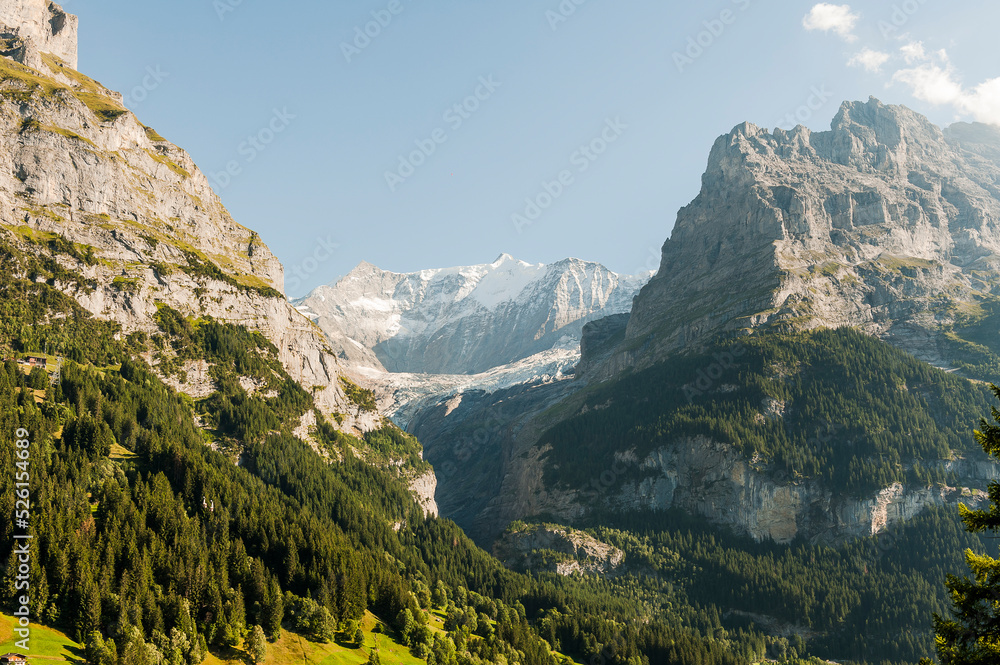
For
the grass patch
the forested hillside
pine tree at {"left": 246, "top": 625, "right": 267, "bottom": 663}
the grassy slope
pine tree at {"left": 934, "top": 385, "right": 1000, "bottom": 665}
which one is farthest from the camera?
pine tree at {"left": 246, "top": 625, "right": 267, "bottom": 663}

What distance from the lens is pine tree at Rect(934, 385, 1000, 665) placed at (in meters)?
34.3

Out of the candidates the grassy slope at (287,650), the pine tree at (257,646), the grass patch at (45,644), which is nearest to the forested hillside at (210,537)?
the grass patch at (45,644)

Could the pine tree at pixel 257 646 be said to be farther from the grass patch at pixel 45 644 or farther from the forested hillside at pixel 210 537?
the grass patch at pixel 45 644

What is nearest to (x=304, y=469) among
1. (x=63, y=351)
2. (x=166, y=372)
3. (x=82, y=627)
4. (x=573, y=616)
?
(x=166, y=372)

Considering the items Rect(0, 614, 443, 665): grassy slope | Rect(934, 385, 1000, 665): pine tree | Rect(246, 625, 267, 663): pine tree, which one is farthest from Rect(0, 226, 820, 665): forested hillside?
Rect(934, 385, 1000, 665): pine tree

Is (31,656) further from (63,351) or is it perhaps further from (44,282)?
(44,282)

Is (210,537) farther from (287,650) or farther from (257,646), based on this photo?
(257,646)

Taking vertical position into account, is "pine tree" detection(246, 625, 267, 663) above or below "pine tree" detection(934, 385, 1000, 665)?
below

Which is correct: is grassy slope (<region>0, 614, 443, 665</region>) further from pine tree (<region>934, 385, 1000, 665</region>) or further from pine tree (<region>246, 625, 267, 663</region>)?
pine tree (<region>934, 385, 1000, 665</region>)

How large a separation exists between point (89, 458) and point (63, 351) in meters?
43.9

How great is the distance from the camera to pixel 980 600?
35562 mm

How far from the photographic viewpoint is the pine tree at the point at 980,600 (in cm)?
3428

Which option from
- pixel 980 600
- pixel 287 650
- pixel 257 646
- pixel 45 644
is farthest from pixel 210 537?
pixel 980 600

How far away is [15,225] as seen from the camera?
18500 cm
